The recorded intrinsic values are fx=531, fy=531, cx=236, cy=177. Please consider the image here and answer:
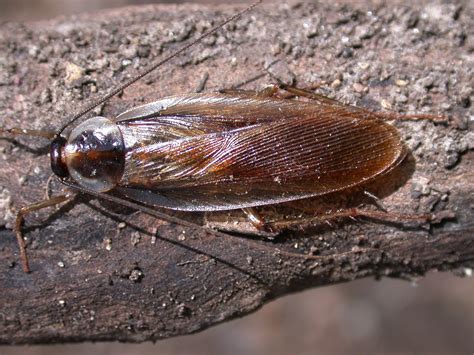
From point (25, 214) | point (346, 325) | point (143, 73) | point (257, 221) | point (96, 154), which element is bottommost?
point (346, 325)

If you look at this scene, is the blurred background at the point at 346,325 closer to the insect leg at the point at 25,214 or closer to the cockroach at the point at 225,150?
the cockroach at the point at 225,150

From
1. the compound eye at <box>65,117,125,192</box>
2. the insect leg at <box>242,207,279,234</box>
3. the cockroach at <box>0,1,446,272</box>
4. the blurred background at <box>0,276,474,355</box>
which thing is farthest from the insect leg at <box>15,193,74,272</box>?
the blurred background at <box>0,276,474,355</box>

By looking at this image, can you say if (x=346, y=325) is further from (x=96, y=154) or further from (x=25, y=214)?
(x=25, y=214)

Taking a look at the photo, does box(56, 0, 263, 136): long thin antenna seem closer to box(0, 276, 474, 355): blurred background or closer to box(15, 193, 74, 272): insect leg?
box(15, 193, 74, 272): insect leg

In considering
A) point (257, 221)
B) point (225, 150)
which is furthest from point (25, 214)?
point (257, 221)

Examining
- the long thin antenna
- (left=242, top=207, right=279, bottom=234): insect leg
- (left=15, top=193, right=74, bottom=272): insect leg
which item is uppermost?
the long thin antenna

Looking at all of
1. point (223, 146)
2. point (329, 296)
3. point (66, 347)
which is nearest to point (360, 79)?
point (223, 146)

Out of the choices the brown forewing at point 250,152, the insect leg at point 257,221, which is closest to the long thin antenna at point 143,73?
the brown forewing at point 250,152
